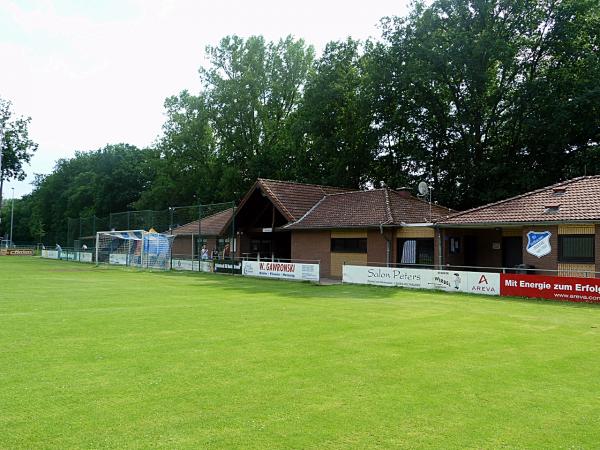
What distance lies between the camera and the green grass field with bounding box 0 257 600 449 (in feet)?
18.1

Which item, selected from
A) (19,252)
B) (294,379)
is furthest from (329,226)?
(19,252)

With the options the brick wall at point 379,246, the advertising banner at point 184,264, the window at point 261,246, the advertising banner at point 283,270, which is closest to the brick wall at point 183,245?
the advertising banner at point 184,264

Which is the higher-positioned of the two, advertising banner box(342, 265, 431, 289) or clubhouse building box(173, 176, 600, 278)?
clubhouse building box(173, 176, 600, 278)

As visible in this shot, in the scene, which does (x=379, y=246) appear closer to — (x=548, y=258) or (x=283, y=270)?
(x=283, y=270)

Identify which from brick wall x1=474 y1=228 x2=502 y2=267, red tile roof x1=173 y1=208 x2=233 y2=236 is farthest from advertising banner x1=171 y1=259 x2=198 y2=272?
brick wall x1=474 y1=228 x2=502 y2=267

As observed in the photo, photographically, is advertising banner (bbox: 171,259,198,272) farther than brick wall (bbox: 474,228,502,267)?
Yes

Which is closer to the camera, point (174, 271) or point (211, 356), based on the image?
point (211, 356)

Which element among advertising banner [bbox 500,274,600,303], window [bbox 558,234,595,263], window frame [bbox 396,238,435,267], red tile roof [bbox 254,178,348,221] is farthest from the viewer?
red tile roof [bbox 254,178,348,221]

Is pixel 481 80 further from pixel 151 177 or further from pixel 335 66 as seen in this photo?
pixel 151 177

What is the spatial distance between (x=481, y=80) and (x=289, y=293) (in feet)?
73.5

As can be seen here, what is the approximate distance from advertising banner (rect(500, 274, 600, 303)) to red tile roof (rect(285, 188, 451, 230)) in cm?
843

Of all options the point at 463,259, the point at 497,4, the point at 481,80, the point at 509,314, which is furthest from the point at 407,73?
the point at 509,314

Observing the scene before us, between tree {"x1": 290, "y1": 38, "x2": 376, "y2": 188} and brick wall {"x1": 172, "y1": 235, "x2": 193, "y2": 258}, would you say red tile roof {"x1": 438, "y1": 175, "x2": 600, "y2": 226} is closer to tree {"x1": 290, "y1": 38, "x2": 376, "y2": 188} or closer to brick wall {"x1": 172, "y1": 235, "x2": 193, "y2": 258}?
tree {"x1": 290, "y1": 38, "x2": 376, "y2": 188}

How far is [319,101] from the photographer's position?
46031 mm
